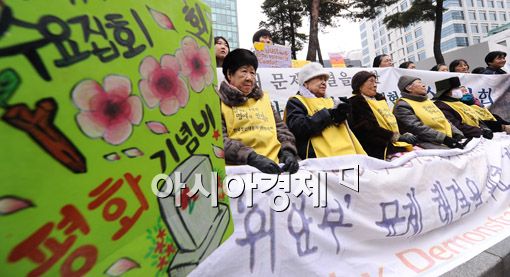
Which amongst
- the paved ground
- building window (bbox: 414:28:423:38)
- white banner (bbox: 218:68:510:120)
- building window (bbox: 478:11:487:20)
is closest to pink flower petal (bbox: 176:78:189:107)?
the paved ground

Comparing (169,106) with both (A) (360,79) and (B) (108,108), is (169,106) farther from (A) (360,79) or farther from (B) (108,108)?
(A) (360,79)

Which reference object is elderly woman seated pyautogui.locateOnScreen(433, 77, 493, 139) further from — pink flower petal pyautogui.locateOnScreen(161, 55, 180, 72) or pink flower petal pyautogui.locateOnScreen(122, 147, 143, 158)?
pink flower petal pyautogui.locateOnScreen(122, 147, 143, 158)

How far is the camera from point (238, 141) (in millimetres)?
1766

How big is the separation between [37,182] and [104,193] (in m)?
0.13

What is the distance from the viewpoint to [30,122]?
0.54 meters

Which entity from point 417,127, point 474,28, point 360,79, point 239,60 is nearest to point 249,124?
point 239,60

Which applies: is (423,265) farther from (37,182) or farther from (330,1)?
(330,1)

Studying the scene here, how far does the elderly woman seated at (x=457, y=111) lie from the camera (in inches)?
126

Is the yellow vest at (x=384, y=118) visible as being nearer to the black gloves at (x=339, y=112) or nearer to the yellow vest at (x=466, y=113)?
the black gloves at (x=339, y=112)

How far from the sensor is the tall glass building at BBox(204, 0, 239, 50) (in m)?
54.9

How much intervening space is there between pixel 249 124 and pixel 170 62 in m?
1.08

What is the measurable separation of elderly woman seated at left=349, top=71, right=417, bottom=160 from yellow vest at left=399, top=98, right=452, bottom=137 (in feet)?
1.16

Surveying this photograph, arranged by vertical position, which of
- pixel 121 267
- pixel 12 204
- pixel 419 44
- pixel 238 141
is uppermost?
pixel 419 44

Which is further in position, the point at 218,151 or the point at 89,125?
the point at 218,151
